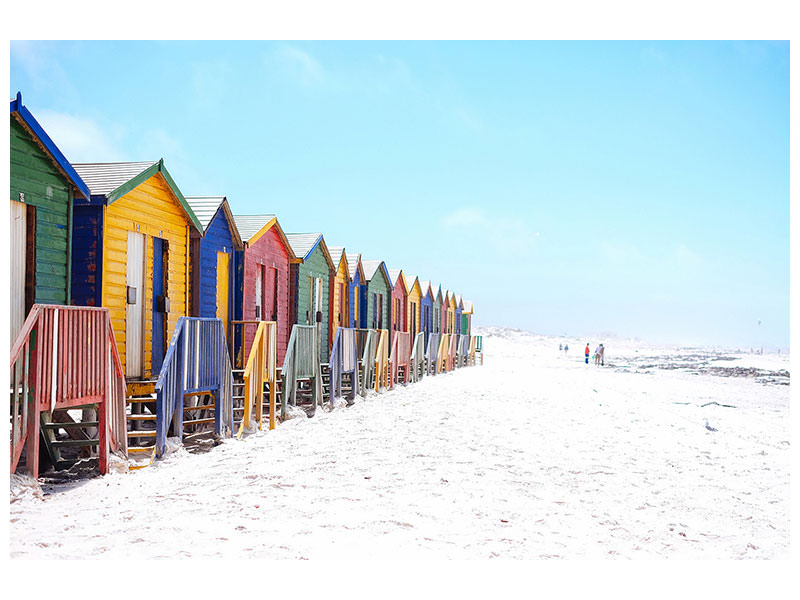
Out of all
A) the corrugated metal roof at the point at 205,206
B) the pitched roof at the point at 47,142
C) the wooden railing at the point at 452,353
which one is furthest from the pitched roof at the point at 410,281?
the pitched roof at the point at 47,142

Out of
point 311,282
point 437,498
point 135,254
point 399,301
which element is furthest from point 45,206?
point 399,301

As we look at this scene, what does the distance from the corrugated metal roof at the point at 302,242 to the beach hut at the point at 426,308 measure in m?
14.0

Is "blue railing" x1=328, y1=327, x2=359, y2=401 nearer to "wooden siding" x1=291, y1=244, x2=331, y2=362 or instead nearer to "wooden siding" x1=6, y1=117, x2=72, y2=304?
"wooden siding" x1=291, y1=244, x2=331, y2=362

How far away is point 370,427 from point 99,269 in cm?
502

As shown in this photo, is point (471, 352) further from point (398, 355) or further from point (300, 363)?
point (300, 363)

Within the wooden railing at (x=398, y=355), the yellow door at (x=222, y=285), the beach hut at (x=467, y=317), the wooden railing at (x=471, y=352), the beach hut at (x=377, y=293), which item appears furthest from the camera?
the beach hut at (x=467, y=317)

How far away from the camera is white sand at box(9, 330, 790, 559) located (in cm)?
518

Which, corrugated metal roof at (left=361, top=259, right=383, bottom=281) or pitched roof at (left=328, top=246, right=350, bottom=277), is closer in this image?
pitched roof at (left=328, top=246, right=350, bottom=277)

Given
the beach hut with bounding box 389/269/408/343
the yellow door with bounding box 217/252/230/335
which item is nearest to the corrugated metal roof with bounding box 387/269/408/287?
the beach hut with bounding box 389/269/408/343

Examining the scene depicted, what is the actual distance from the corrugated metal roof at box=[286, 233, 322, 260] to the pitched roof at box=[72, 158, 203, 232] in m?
6.14

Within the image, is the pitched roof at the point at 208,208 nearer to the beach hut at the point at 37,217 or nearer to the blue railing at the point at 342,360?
the blue railing at the point at 342,360

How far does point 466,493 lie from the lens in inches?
270

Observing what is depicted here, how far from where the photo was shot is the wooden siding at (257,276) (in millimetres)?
13766

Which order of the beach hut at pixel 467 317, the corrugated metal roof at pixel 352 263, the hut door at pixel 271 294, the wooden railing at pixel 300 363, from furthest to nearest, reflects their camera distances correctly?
the beach hut at pixel 467 317 < the corrugated metal roof at pixel 352 263 < the hut door at pixel 271 294 < the wooden railing at pixel 300 363
